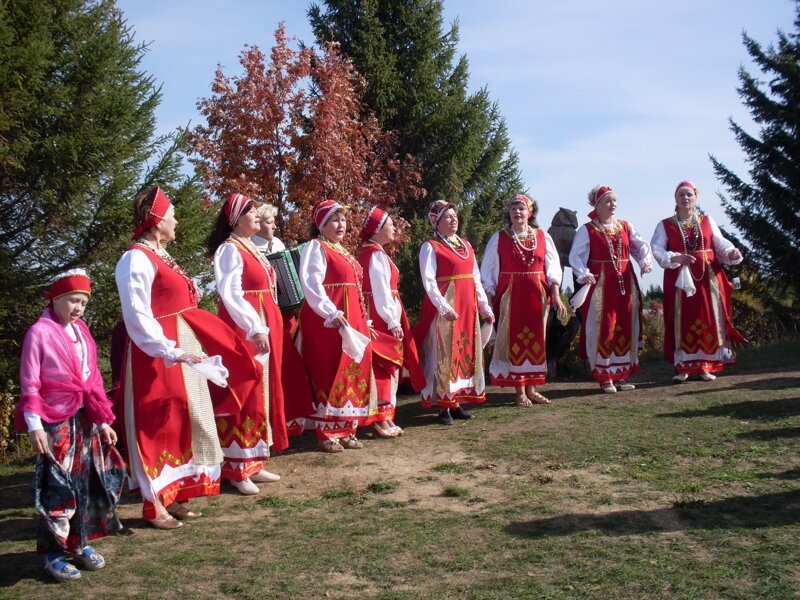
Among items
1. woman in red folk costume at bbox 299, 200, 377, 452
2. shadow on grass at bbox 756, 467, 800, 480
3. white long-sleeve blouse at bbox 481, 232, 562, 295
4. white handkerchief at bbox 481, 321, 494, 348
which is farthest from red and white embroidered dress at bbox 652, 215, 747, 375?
woman in red folk costume at bbox 299, 200, 377, 452

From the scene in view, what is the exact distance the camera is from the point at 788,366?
10.3 m

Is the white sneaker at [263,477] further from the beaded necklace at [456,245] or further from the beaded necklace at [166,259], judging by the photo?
the beaded necklace at [456,245]

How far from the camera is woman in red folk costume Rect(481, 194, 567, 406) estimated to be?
8.97 m

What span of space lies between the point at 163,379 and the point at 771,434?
475 centimetres

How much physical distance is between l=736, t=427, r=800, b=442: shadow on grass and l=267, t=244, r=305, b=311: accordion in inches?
152

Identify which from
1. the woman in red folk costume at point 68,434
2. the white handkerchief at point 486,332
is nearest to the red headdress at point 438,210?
the white handkerchief at point 486,332

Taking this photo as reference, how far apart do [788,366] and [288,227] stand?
7138 mm

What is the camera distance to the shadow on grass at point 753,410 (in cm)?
746

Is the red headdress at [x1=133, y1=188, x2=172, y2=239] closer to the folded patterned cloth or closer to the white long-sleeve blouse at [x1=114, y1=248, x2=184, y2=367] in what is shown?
the white long-sleeve blouse at [x1=114, y1=248, x2=184, y2=367]

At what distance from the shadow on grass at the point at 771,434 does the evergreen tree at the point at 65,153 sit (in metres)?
6.07

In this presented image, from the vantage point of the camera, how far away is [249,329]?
6086 mm

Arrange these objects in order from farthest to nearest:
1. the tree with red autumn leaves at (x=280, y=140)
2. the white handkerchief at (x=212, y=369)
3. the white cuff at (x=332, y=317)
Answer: the tree with red autumn leaves at (x=280, y=140), the white cuff at (x=332, y=317), the white handkerchief at (x=212, y=369)

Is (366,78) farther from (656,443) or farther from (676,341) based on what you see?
(656,443)

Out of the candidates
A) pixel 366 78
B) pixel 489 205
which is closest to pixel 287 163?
pixel 366 78
